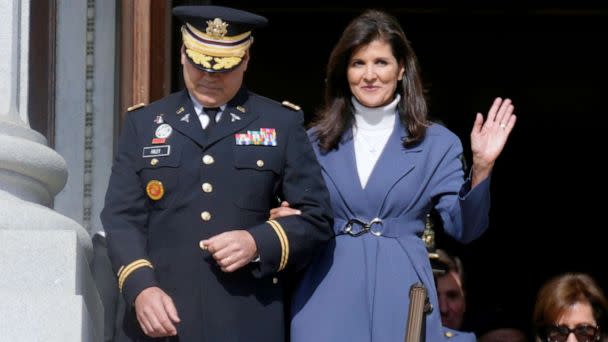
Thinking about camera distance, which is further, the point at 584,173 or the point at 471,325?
the point at 584,173

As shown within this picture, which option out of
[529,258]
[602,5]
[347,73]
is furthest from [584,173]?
[347,73]

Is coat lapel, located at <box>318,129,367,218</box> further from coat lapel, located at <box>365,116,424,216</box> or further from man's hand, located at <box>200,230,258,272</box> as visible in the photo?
man's hand, located at <box>200,230,258,272</box>

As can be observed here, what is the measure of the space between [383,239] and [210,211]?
0.55 metres

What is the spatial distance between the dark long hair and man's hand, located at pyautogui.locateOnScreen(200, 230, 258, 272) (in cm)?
56

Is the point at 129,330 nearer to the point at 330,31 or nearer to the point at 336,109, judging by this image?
the point at 336,109

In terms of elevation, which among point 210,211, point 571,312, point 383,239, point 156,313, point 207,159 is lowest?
point 571,312

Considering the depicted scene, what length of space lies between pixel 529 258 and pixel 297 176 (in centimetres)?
519

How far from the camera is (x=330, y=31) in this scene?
9.76m

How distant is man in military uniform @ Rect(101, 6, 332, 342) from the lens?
4848mm

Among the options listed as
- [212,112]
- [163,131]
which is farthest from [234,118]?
[163,131]

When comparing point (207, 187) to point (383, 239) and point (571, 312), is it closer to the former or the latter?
point (383, 239)

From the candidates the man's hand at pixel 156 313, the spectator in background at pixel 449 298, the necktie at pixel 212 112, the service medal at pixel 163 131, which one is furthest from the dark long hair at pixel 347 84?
the spectator in background at pixel 449 298

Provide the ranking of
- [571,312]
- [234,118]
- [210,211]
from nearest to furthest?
[210,211], [234,118], [571,312]

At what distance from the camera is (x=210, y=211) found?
4.91 meters
